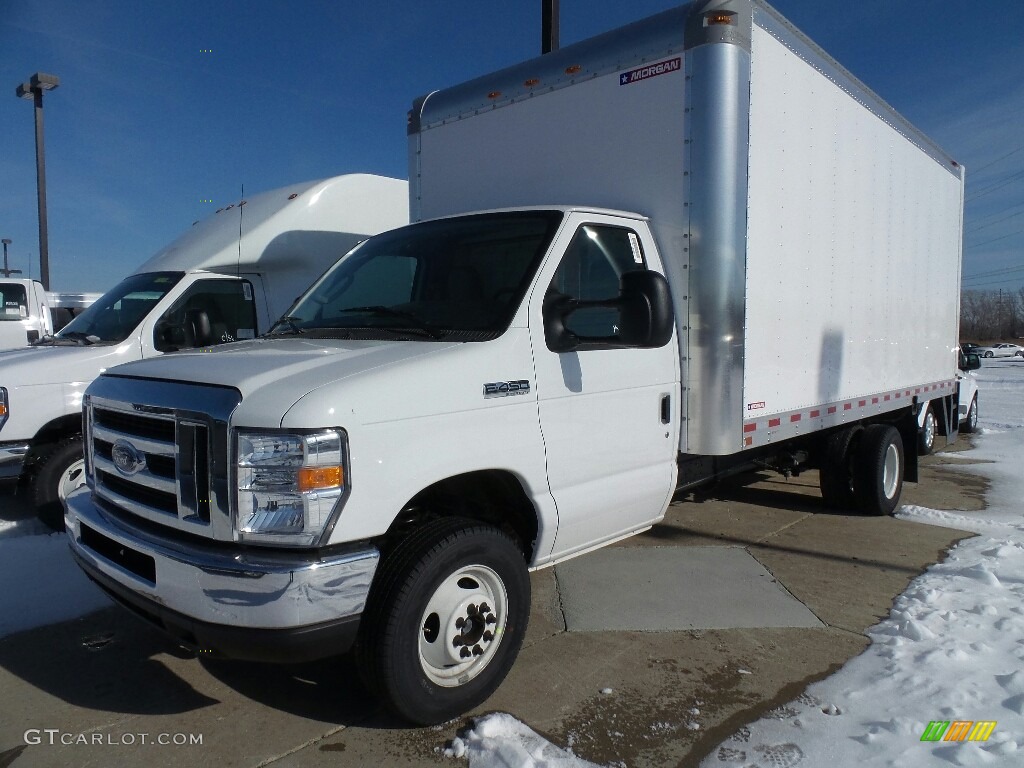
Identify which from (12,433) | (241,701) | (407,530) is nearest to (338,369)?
(407,530)

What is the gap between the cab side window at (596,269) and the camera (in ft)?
12.4

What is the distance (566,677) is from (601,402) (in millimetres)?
1346

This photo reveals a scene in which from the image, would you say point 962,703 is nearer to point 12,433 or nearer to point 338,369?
point 338,369

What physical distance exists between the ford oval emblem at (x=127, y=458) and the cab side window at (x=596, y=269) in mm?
1966

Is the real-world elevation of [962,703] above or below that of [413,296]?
below

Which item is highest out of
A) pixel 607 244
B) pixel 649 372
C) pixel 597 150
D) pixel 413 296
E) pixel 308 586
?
pixel 597 150

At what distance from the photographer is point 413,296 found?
394cm

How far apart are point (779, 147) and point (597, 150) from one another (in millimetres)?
1147

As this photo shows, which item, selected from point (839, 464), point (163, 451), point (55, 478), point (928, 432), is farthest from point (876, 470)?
point (55, 478)

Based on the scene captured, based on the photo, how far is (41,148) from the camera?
15.6 meters

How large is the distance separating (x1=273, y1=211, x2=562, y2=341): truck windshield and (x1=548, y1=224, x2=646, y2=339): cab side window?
0.61 feet

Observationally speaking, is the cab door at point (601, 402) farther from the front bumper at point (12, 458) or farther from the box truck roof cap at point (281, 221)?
the front bumper at point (12, 458)

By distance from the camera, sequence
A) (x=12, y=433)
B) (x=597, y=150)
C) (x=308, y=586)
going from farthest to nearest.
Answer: (x=12, y=433) < (x=597, y=150) < (x=308, y=586)

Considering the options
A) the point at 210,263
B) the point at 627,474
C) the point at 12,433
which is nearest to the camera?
the point at 627,474
